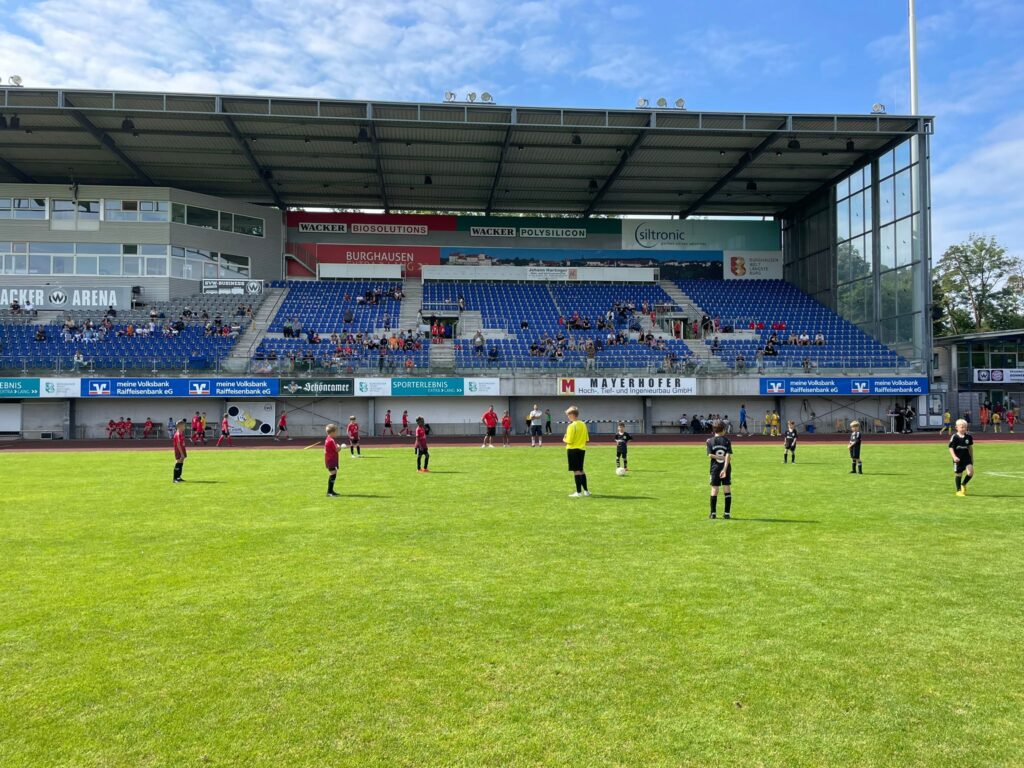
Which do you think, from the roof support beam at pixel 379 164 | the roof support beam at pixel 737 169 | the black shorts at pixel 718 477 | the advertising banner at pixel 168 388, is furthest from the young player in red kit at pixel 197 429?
the roof support beam at pixel 737 169

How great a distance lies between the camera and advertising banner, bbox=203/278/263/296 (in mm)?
46812

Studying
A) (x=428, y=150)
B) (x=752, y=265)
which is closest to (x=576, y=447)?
(x=428, y=150)

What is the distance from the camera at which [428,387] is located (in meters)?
37.8

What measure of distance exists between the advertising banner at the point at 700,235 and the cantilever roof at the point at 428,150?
2.01 m

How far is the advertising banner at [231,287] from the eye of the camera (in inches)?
1843

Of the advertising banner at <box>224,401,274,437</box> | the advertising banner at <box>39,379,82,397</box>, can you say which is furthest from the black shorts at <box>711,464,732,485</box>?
the advertising banner at <box>39,379,82,397</box>

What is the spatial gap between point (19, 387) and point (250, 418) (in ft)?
38.0

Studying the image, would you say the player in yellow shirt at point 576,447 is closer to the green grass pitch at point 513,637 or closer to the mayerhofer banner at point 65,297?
the green grass pitch at point 513,637

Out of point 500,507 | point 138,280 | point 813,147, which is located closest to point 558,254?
point 813,147

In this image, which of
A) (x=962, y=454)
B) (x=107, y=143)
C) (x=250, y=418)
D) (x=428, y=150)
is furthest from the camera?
(x=428, y=150)

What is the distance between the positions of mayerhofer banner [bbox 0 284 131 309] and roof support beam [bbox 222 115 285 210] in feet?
37.4

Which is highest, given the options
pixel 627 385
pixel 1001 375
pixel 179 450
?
pixel 1001 375

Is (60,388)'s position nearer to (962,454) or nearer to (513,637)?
(513,637)

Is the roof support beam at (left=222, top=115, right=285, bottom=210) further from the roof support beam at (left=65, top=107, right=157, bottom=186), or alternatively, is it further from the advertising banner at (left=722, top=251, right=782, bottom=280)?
the advertising banner at (left=722, top=251, right=782, bottom=280)
